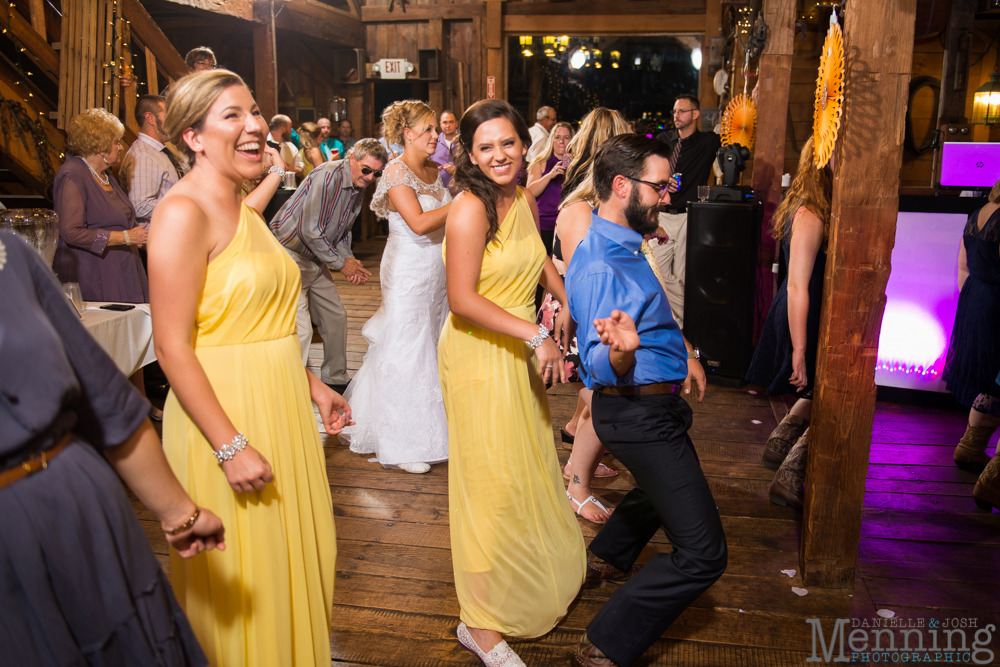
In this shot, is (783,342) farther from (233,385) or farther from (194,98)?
(194,98)

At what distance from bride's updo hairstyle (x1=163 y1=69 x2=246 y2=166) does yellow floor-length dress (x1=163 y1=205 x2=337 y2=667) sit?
0.21 m

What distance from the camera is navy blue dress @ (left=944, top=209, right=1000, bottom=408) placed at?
3334 millimetres

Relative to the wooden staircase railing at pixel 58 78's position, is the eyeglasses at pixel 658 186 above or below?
below

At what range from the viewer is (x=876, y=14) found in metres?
2.11

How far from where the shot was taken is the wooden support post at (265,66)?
8977 mm

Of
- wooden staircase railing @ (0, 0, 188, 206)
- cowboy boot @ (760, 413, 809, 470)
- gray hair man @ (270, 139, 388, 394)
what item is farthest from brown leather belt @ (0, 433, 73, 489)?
wooden staircase railing @ (0, 0, 188, 206)

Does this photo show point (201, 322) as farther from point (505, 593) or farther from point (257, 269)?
point (505, 593)

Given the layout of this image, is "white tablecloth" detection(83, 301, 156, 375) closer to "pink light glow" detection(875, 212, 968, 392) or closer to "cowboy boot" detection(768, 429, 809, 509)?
"cowboy boot" detection(768, 429, 809, 509)

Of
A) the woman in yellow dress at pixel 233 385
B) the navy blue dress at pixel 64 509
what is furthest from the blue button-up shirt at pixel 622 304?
the navy blue dress at pixel 64 509

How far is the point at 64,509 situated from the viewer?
963mm

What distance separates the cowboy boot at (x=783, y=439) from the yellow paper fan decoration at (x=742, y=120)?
2948mm

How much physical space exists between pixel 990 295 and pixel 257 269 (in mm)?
3351

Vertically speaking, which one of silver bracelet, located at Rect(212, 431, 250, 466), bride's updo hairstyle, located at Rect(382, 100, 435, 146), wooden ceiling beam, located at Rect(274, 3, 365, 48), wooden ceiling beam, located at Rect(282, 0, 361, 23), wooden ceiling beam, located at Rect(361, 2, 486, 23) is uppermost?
wooden ceiling beam, located at Rect(361, 2, 486, 23)

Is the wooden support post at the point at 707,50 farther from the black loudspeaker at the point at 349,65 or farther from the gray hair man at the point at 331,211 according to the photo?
the gray hair man at the point at 331,211
